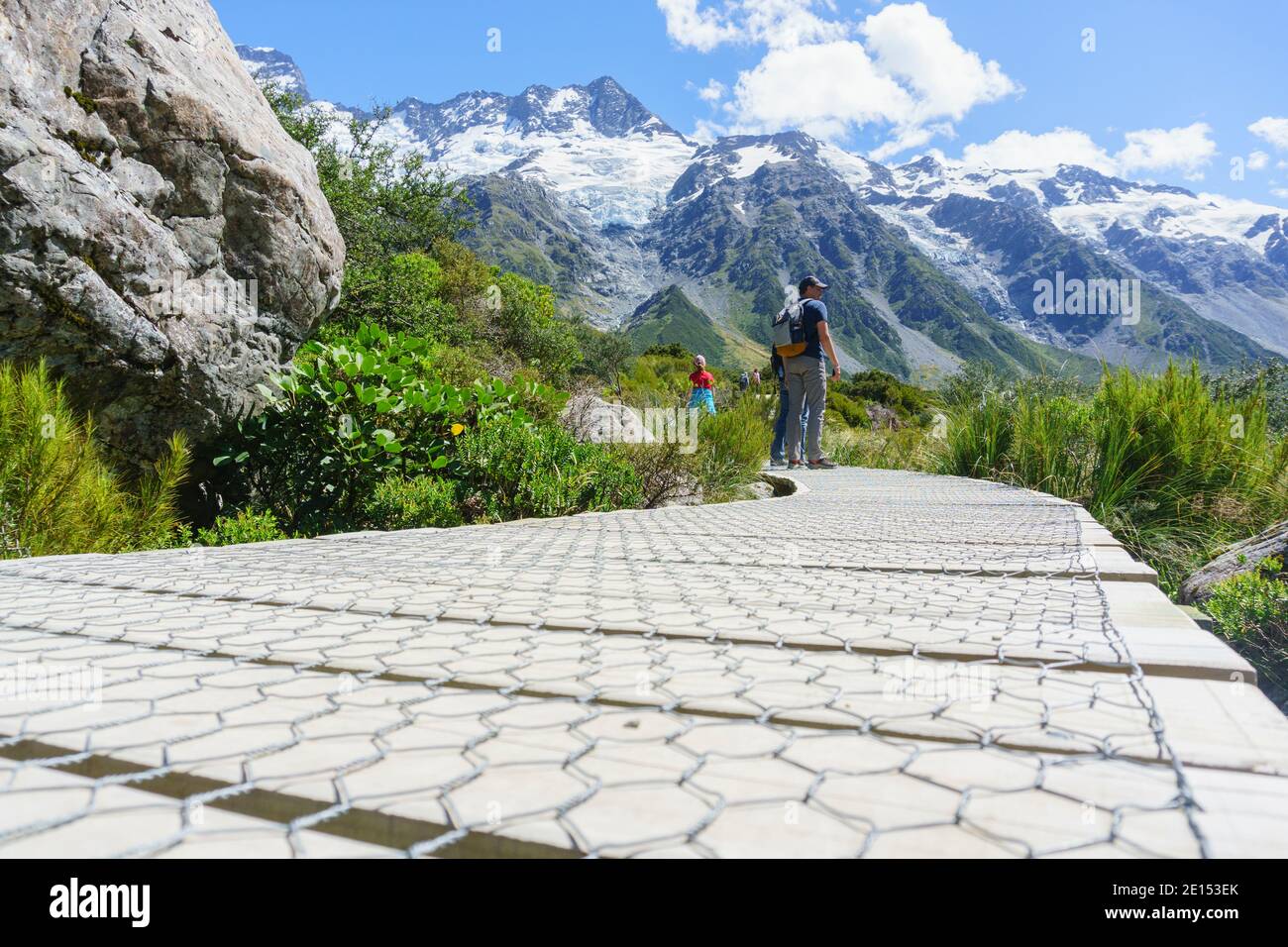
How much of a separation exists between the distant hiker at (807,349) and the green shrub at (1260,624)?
528cm

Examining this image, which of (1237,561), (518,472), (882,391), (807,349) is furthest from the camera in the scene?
(882,391)

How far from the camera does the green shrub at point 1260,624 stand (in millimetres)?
3006

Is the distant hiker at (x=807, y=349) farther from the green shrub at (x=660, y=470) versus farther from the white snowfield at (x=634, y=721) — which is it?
the white snowfield at (x=634, y=721)

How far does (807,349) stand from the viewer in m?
8.48

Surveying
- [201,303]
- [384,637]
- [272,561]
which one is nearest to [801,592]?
[384,637]

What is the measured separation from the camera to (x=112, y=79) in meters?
4.77

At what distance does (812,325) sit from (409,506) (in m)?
5.25

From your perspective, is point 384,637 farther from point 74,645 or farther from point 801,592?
point 801,592

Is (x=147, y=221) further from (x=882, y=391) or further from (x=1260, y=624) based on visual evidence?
(x=882, y=391)

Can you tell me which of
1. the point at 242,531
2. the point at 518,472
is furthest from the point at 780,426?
the point at 242,531

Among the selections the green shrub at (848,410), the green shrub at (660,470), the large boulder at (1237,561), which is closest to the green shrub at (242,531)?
the green shrub at (660,470)

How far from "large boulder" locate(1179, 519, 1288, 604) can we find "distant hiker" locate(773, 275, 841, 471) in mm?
4649

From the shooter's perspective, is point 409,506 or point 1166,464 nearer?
point 409,506
